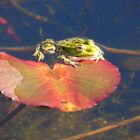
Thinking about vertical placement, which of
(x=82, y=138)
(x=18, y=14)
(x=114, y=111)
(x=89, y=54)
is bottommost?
(x=82, y=138)

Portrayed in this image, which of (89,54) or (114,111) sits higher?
(89,54)

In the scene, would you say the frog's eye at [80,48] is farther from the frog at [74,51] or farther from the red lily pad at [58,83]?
the red lily pad at [58,83]

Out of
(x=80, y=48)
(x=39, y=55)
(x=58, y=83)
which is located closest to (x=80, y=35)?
(x=39, y=55)

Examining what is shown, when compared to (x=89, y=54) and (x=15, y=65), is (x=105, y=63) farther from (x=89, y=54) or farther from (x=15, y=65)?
(x=15, y=65)

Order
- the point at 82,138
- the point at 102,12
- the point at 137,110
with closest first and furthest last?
the point at 82,138
the point at 137,110
the point at 102,12

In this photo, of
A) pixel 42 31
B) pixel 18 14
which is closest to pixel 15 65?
pixel 42 31

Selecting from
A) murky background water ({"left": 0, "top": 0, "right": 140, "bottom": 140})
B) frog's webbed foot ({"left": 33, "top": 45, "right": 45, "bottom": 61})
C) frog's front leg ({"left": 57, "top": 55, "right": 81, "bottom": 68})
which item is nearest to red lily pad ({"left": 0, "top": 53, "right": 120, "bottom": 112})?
frog's front leg ({"left": 57, "top": 55, "right": 81, "bottom": 68})

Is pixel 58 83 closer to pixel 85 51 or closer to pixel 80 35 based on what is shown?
pixel 85 51
